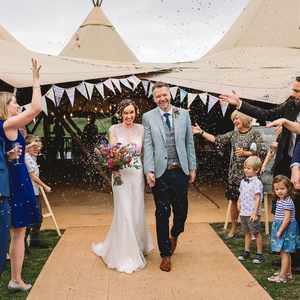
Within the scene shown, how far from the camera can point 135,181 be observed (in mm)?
5105

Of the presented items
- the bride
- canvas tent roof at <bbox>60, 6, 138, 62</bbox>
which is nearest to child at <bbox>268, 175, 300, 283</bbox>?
the bride

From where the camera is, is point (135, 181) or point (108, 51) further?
point (108, 51)

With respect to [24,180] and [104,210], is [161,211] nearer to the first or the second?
[24,180]

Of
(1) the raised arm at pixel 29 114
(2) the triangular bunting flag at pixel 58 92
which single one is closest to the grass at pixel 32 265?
(1) the raised arm at pixel 29 114

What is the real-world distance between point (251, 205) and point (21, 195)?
8.18 ft

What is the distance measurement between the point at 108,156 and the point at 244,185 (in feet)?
5.20

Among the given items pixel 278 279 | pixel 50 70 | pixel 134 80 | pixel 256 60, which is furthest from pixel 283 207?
pixel 256 60

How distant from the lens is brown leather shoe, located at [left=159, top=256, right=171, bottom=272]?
15.8 feet

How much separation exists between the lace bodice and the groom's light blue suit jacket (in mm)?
214

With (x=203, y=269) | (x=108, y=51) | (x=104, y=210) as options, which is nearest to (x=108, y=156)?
(x=203, y=269)

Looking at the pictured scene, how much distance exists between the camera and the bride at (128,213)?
16.3 feet

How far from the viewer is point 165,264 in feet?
15.9

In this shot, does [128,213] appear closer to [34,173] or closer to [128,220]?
[128,220]

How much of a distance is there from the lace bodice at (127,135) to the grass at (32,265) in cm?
154
